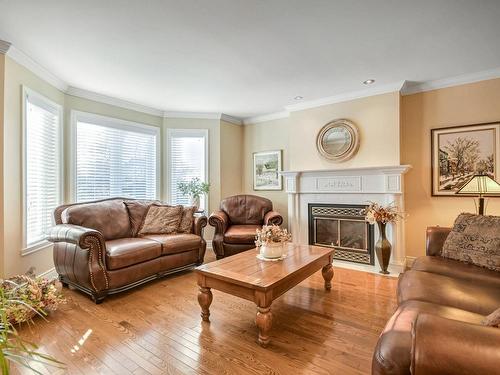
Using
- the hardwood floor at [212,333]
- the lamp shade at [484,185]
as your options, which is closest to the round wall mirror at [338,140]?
the lamp shade at [484,185]

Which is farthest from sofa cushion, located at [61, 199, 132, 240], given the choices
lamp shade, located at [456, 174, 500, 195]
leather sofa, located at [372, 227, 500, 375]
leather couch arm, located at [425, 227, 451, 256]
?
lamp shade, located at [456, 174, 500, 195]

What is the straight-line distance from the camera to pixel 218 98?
420 cm

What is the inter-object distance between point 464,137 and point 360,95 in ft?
4.65

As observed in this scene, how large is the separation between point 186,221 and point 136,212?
28.1 inches

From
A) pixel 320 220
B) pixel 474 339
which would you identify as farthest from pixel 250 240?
pixel 474 339

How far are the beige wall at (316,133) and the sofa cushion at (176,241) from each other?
6.48ft

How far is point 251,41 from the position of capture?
258 centimetres

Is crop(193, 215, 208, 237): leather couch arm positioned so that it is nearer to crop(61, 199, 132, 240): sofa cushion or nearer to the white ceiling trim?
crop(61, 199, 132, 240): sofa cushion

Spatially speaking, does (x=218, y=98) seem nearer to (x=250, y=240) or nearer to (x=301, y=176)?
(x=301, y=176)

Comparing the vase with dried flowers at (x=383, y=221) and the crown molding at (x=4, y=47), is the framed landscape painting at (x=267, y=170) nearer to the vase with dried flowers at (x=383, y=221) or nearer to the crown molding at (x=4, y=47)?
the vase with dried flowers at (x=383, y=221)

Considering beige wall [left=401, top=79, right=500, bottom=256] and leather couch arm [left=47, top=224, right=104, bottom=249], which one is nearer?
leather couch arm [left=47, top=224, right=104, bottom=249]

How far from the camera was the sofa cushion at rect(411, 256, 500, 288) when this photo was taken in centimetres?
190

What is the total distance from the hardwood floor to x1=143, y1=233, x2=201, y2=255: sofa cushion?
0.52 metres

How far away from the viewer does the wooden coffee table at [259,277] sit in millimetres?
1968
